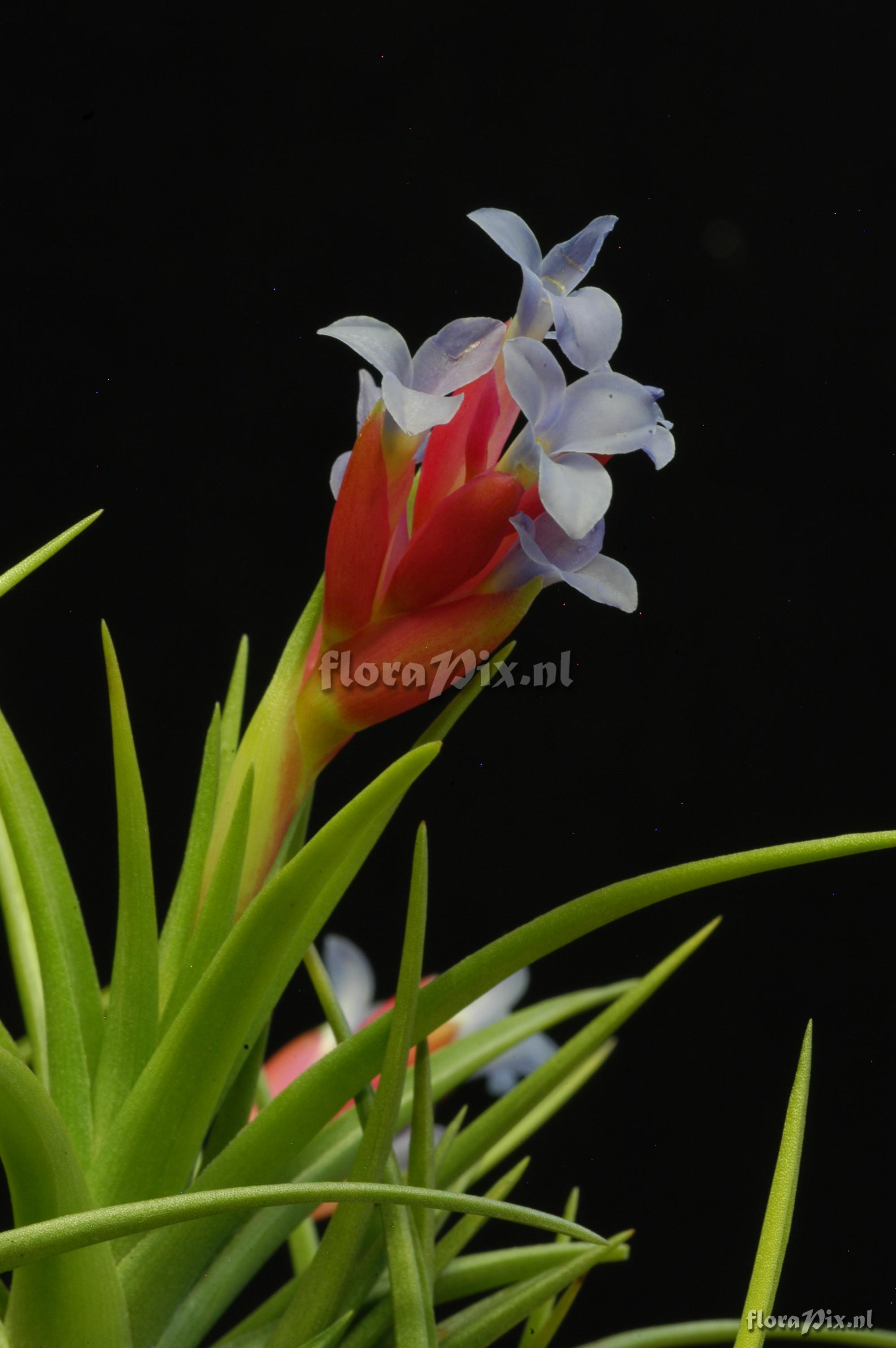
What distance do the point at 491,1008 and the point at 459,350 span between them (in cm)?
59

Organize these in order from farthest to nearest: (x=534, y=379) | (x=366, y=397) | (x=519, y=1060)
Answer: (x=519, y=1060)
(x=366, y=397)
(x=534, y=379)

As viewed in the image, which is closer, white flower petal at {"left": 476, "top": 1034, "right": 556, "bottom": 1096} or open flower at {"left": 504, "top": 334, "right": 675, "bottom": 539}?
open flower at {"left": 504, "top": 334, "right": 675, "bottom": 539}

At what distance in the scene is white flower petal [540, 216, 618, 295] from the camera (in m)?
0.56

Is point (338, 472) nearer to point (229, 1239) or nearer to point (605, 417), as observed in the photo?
point (605, 417)

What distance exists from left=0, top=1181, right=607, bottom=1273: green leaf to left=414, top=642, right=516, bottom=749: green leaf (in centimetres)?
23

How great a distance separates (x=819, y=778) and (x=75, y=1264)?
2.70ft

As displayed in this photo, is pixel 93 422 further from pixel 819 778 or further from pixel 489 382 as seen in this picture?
pixel 819 778

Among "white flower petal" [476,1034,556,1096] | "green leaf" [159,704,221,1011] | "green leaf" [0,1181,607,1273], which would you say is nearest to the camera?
"green leaf" [0,1181,607,1273]

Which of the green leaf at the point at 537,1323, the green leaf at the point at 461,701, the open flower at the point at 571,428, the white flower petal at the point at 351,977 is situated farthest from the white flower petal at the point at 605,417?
the white flower petal at the point at 351,977

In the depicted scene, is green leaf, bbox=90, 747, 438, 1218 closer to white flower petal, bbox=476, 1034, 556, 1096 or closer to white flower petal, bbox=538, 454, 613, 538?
white flower petal, bbox=538, 454, 613, 538

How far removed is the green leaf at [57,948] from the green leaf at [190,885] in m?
0.04

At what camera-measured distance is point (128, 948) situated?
56 cm

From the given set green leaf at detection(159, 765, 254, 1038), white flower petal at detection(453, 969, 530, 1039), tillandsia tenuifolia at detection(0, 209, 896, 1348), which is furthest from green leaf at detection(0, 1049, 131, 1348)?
Result: white flower petal at detection(453, 969, 530, 1039)

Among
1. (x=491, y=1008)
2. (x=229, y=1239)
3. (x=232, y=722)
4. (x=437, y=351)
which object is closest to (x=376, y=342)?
(x=437, y=351)
